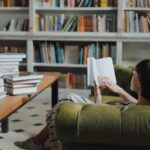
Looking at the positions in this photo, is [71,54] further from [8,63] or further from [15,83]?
[15,83]

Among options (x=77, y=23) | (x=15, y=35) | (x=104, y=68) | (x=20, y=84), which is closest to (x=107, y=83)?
(x=104, y=68)

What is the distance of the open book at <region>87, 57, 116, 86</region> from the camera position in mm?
2828

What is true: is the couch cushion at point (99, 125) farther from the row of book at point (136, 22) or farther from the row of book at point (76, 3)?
the row of book at point (76, 3)

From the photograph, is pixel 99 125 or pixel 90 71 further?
pixel 90 71

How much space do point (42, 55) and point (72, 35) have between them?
500 mm

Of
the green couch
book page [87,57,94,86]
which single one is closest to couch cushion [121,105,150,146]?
the green couch

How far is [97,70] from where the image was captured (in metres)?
2.92

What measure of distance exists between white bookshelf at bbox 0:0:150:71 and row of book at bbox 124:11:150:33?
57mm

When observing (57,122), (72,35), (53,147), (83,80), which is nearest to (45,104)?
(83,80)

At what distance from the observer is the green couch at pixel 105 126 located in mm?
→ 1625

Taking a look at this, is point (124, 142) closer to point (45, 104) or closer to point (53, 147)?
point (53, 147)

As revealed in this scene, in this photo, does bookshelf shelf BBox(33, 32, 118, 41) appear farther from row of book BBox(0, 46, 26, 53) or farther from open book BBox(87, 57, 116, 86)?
open book BBox(87, 57, 116, 86)

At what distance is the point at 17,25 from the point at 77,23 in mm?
805

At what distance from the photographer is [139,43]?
16.5 feet
